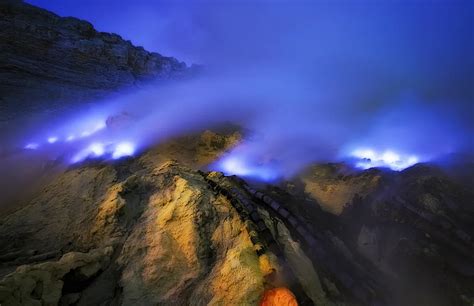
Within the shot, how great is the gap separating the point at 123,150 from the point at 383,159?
58.2 feet

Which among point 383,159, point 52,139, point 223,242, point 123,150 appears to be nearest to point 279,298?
point 223,242

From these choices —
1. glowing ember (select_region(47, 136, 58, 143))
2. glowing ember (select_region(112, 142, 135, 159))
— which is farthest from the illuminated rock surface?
glowing ember (select_region(47, 136, 58, 143))

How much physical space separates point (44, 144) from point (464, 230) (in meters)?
27.6

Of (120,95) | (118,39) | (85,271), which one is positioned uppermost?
(118,39)

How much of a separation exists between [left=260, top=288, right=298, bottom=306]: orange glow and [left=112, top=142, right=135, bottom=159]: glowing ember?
A: 12310mm

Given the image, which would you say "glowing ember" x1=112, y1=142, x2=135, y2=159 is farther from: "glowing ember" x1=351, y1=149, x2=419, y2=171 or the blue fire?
"glowing ember" x1=351, y1=149, x2=419, y2=171

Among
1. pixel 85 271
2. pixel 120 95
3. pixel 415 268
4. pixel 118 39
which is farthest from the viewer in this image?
pixel 118 39

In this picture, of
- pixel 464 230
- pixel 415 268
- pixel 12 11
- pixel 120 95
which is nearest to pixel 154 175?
pixel 415 268

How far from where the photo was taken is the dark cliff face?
29312mm

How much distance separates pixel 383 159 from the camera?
18516 millimetres

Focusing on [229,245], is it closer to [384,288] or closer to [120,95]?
[384,288]

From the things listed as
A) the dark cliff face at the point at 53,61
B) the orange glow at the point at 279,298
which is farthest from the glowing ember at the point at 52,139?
the orange glow at the point at 279,298

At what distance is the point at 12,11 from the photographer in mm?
34000

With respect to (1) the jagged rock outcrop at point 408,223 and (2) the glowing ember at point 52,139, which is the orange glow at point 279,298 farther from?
(2) the glowing ember at point 52,139
